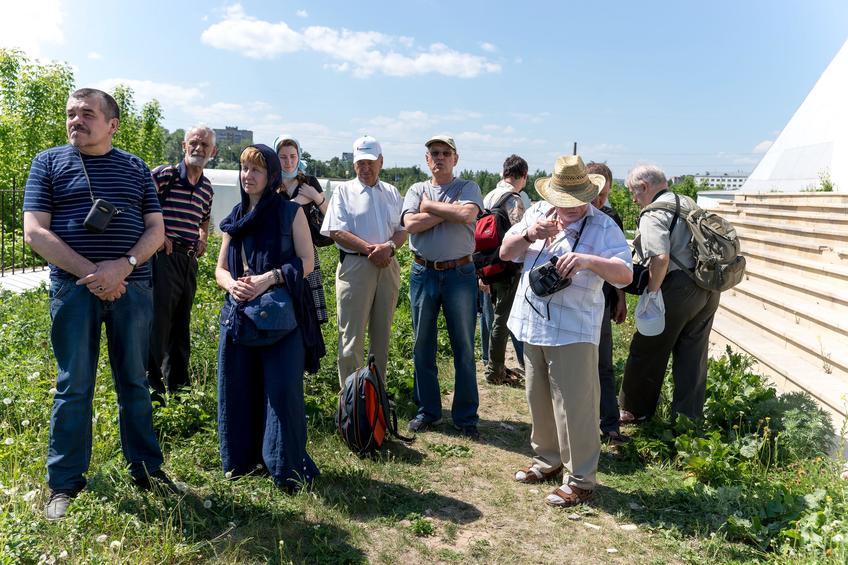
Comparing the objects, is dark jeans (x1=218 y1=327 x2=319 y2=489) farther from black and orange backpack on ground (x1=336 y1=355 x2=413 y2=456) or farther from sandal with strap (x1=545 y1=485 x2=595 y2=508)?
sandal with strap (x1=545 y1=485 x2=595 y2=508)

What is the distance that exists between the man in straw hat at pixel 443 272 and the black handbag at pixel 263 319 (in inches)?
54.8

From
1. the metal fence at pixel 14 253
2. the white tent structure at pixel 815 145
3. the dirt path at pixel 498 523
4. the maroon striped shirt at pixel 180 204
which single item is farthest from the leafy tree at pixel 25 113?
the white tent structure at pixel 815 145

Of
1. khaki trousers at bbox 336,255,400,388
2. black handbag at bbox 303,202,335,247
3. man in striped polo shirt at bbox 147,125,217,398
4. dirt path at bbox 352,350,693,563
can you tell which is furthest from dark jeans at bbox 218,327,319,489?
black handbag at bbox 303,202,335,247

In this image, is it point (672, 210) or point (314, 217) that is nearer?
point (672, 210)

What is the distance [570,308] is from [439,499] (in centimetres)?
132

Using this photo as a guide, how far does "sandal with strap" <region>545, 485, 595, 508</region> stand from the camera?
369cm

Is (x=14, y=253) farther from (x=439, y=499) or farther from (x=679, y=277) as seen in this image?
(x=679, y=277)

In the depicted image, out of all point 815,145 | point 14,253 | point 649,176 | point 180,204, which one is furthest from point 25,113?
point 815,145

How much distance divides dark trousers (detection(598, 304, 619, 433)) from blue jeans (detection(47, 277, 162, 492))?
2973 mm

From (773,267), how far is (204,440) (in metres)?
7.87

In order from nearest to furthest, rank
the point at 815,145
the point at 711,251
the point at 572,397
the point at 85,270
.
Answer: the point at 85,270
the point at 572,397
the point at 711,251
the point at 815,145

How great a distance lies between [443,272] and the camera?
185 inches

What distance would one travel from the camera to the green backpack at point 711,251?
4.36m

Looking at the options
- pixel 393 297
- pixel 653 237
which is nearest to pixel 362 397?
pixel 393 297
